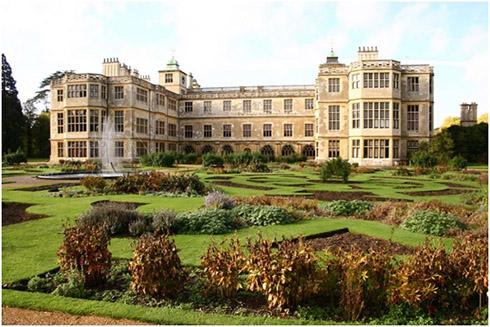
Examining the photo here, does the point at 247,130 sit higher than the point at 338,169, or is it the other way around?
the point at 247,130

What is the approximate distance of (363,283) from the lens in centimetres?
509

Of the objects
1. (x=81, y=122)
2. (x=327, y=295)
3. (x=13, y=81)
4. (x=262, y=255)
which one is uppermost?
(x=13, y=81)

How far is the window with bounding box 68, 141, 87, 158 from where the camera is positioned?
116 feet

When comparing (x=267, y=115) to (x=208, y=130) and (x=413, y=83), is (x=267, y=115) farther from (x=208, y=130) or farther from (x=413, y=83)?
(x=413, y=83)

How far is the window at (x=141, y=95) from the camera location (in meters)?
37.3

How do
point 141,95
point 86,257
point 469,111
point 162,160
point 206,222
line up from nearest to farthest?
1. point 86,257
2. point 206,222
3. point 162,160
4. point 141,95
5. point 469,111

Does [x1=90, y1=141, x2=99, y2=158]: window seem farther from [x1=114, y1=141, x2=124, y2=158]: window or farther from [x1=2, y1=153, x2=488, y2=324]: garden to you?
[x1=2, y1=153, x2=488, y2=324]: garden

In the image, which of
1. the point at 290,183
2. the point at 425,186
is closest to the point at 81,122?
the point at 290,183

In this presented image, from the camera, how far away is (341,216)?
10523 mm

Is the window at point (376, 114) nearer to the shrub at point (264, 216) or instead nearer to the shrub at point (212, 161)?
the shrub at point (212, 161)

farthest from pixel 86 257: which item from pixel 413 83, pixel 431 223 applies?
pixel 413 83

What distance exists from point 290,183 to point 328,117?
1826 centimetres

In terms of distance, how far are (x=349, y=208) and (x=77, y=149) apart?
96.6ft

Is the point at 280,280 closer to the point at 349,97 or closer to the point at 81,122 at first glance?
the point at 349,97
